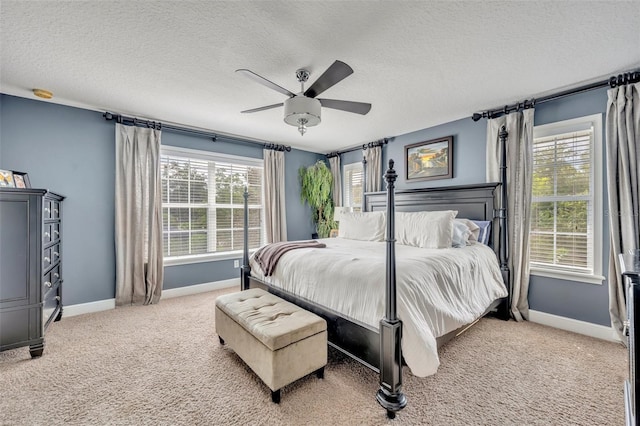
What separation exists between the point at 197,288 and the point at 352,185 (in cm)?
Result: 328

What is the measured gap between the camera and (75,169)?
3.18m

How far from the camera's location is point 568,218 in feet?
9.27

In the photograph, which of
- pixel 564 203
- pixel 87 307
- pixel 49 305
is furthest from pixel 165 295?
pixel 564 203

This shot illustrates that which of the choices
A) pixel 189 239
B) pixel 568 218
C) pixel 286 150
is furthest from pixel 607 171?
pixel 189 239

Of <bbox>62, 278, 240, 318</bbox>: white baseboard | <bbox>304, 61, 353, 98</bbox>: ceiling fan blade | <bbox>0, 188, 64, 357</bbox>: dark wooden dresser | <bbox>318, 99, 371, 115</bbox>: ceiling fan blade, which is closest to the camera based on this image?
<bbox>304, 61, 353, 98</bbox>: ceiling fan blade

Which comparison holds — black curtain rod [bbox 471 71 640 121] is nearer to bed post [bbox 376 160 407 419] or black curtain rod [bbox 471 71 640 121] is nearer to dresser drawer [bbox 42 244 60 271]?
bed post [bbox 376 160 407 419]

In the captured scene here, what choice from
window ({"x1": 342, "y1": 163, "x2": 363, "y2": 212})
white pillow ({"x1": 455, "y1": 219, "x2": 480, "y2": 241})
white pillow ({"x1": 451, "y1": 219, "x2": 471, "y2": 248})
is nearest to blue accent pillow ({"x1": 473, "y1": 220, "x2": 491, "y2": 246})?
white pillow ({"x1": 455, "y1": 219, "x2": 480, "y2": 241})

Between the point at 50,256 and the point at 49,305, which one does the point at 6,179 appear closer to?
the point at 50,256

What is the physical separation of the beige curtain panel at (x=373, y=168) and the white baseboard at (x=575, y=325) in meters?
2.66

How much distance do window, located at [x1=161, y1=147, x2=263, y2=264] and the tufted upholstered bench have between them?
Result: 224cm

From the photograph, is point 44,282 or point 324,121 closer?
point 44,282

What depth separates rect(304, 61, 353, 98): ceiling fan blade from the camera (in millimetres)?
1776

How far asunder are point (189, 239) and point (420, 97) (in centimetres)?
370

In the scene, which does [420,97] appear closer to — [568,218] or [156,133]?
[568,218]
